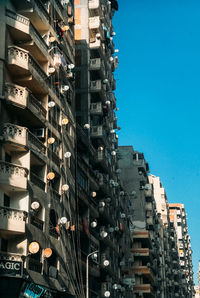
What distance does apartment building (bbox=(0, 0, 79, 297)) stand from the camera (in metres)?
31.0

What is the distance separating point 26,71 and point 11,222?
37.2 feet

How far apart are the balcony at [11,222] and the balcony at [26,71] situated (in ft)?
34.3

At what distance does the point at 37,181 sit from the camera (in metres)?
34.4

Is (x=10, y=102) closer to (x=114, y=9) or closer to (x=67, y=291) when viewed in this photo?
(x=67, y=291)

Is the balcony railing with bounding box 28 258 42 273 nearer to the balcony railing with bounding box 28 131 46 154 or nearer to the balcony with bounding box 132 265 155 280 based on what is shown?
the balcony railing with bounding box 28 131 46 154

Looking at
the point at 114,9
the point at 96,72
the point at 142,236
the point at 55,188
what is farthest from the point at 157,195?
the point at 55,188

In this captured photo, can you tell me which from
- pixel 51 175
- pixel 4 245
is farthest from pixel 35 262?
pixel 51 175

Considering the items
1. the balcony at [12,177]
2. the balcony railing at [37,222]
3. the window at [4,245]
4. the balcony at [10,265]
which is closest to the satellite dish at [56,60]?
the balcony at [12,177]

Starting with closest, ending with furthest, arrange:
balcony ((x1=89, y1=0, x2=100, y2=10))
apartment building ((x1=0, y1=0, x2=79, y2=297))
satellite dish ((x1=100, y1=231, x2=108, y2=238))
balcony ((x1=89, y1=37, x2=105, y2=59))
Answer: apartment building ((x1=0, y1=0, x2=79, y2=297)) → satellite dish ((x1=100, y1=231, x2=108, y2=238)) → balcony ((x1=89, y1=37, x2=105, y2=59)) → balcony ((x1=89, y1=0, x2=100, y2=10))

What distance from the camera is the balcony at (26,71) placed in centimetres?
3453

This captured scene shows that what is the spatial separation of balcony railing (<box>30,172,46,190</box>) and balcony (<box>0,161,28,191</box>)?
1.42m

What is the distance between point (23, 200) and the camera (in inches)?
1268

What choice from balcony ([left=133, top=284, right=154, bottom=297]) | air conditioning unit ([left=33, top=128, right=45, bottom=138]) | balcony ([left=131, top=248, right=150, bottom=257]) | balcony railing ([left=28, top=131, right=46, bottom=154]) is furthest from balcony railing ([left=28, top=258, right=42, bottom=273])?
balcony ([left=131, top=248, right=150, bottom=257])

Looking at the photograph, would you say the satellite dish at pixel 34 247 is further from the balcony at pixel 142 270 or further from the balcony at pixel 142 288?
the balcony at pixel 142 288
